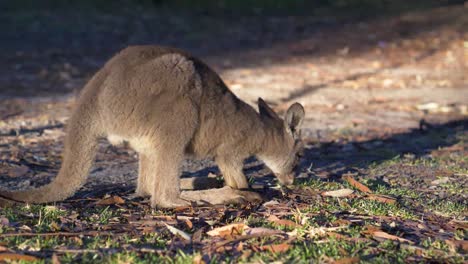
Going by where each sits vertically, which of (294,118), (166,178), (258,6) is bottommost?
(166,178)

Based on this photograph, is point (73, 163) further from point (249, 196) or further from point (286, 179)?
point (286, 179)

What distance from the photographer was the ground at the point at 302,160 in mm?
4355

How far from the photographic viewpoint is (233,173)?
5766 mm

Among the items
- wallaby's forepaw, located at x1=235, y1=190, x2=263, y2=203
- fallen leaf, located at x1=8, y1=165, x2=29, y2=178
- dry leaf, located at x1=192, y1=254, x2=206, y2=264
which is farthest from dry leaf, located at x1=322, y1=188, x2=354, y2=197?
fallen leaf, located at x1=8, y1=165, x2=29, y2=178

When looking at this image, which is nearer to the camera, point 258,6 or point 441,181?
point 441,181

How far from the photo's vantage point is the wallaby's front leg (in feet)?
18.8

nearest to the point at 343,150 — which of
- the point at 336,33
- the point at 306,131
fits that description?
the point at 306,131

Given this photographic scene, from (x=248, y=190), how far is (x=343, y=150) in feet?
8.80

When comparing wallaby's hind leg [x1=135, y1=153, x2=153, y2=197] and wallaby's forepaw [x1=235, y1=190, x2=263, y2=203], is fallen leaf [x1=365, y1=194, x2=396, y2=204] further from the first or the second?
wallaby's hind leg [x1=135, y1=153, x2=153, y2=197]

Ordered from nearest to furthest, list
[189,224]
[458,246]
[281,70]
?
[458,246]
[189,224]
[281,70]

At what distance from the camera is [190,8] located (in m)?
24.6

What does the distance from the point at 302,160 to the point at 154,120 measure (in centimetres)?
265

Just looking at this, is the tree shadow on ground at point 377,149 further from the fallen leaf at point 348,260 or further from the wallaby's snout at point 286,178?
the fallen leaf at point 348,260

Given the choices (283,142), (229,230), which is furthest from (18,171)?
(229,230)
